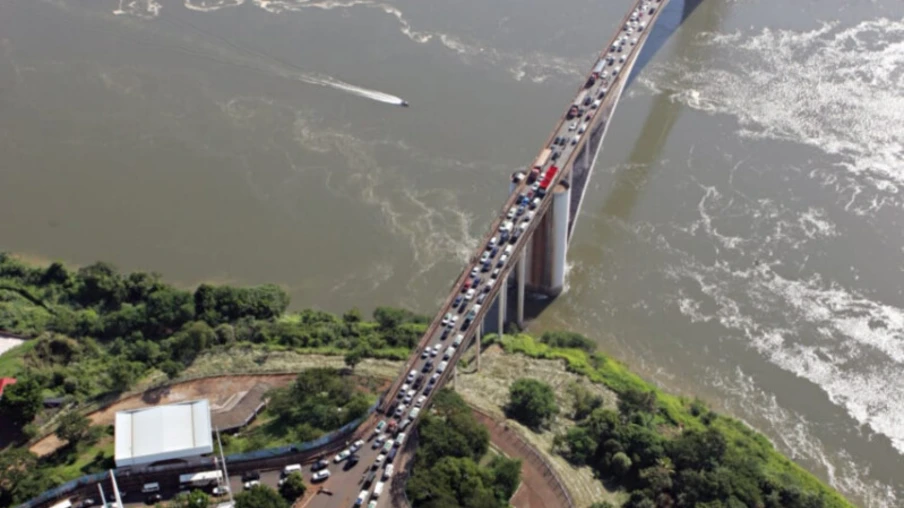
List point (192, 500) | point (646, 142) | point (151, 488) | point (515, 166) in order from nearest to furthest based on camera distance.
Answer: point (192, 500)
point (151, 488)
point (515, 166)
point (646, 142)

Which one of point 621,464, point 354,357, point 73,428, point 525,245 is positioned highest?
point 525,245

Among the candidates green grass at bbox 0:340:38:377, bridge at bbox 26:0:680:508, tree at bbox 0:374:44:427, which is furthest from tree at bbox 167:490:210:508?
green grass at bbox 0:340:38:377

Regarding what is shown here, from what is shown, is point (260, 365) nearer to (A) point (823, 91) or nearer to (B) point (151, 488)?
(B) point (151, 488)

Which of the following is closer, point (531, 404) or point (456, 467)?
point (456, 467)

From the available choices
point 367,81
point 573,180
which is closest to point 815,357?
point 573,180

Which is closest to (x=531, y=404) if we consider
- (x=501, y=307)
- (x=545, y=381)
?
(x=545, y=381)

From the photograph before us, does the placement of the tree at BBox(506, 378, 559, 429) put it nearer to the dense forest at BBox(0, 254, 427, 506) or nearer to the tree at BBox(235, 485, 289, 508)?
the dense forest at BBox(0, 254, 427, 506)
